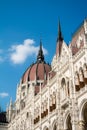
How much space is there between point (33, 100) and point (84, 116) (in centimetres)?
1986

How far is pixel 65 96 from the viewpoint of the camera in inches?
1581

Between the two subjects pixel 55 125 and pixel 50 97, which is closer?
pixel 55 125

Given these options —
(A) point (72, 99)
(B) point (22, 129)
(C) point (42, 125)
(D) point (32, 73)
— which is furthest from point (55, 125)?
(D) point (32, 73)

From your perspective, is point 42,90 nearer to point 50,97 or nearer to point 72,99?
point 50,97

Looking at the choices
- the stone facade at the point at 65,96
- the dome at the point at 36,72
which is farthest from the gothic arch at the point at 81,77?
the dome at the point at 36,72

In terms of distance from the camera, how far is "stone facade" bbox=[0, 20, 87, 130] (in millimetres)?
35750

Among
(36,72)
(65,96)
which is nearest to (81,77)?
(65,96)

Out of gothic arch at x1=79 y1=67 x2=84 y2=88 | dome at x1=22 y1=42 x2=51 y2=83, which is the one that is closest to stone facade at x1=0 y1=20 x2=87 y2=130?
gothic arch at x1=79 y1=67 x2=84 y2=88

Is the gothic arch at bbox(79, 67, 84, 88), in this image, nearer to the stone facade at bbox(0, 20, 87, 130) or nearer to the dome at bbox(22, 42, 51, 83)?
the stone facade at bbox(0, 20, 87, 130)

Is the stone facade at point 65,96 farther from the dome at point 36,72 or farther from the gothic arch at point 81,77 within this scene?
the dome at point 36,72

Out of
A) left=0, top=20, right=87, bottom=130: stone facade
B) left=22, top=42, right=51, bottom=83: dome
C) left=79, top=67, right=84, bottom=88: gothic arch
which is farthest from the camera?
left=22, top=42, right=51, bottom=83: dome

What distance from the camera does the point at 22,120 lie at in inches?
2361

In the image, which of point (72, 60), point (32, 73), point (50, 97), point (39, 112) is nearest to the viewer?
point (72, 60)

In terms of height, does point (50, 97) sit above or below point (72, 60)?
below
